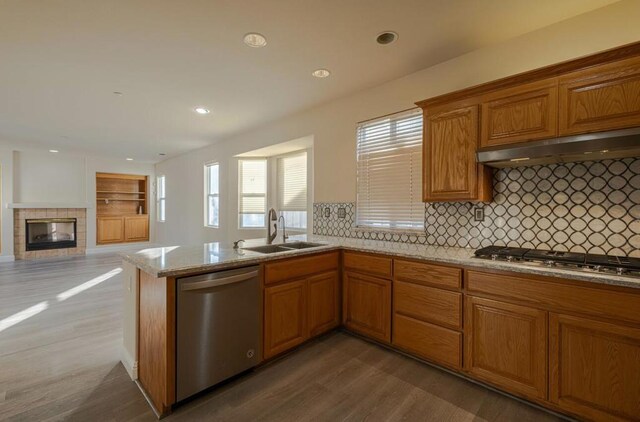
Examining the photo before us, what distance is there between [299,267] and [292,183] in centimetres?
246

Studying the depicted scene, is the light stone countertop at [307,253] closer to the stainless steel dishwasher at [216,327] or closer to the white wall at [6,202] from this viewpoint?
the stainless steel dishwasher at [216,327]

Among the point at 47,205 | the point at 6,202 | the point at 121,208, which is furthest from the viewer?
the point at 121,208

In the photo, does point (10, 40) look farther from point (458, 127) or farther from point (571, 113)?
point (571, 113)

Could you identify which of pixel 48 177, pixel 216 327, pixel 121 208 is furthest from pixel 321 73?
pixel 121 208

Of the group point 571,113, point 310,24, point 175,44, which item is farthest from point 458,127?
point 175,44

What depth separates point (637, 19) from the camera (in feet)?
5.88

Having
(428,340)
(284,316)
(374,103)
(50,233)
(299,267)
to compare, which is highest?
(374,103)

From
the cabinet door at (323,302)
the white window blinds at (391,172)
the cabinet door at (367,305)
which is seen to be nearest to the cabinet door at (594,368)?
the cabinet door at (367,305)

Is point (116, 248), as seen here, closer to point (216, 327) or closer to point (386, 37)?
point (216, 327)

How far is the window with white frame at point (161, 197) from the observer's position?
810 centimetres

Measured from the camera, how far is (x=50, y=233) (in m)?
7.16

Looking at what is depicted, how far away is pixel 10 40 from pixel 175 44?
1279 mm

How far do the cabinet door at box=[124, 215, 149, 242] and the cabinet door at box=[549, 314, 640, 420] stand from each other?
9679 mm

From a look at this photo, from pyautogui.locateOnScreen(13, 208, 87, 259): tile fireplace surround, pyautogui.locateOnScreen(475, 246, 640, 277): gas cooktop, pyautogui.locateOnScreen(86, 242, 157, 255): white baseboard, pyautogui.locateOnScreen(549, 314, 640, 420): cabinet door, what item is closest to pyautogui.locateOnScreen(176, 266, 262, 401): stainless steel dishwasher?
pyautogui.locateOnScreen(475, 246, 640, 277): gas cooktop
